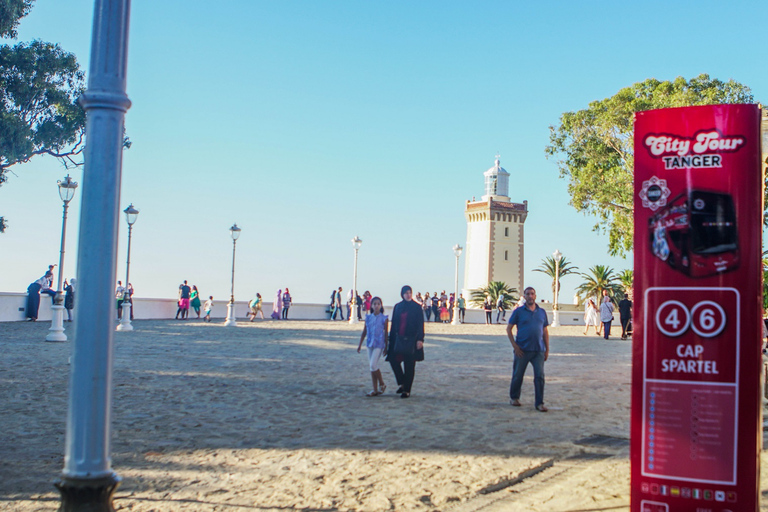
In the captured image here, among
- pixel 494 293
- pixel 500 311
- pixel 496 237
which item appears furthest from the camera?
pixel 496 237

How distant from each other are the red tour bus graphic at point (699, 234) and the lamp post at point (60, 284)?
18.5 meters

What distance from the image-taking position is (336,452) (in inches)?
296

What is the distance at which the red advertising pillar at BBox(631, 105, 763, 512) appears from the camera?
13.8 feet

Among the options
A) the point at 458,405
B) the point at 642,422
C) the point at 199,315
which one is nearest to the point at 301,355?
the point at 458,405

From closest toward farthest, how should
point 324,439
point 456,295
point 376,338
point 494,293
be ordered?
point 324,439 < point 376,338 < point 456,295 < point 494,293

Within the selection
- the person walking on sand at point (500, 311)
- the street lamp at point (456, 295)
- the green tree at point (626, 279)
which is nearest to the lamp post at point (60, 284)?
the street lamp at point (456, 295)

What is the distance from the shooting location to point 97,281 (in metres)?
4.00

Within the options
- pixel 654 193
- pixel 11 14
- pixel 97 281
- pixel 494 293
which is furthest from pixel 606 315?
pixel 494 293

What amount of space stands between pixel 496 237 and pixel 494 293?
14455mm

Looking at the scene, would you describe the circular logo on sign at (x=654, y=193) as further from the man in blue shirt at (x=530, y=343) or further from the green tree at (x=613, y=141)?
the green tree at (x=613, y=141)

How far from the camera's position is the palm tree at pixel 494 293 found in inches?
2904

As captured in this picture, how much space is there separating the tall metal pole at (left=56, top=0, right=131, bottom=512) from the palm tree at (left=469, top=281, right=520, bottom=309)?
66518mm

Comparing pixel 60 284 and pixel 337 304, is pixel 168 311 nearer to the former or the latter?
pixel 337 304

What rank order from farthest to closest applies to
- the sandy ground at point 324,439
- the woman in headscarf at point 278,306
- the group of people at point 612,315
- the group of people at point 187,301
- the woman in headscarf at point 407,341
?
the woman in headscarf at point 278,306 → the group of people at point 187,301 → the group of people at point 612,315 → the woman in headscarf at point 407,341 → the sandy ground at point 324,439
